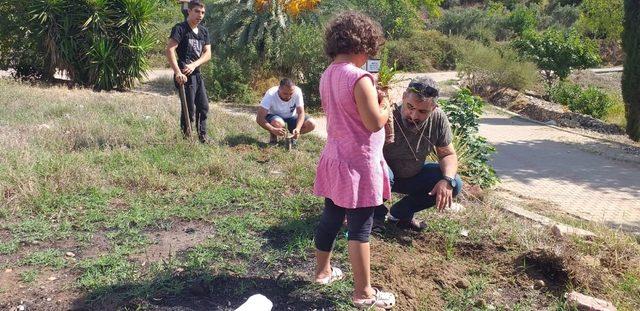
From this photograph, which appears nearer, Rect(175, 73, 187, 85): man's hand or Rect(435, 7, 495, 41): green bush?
Rect(175, 73, 187, 85): man's hand

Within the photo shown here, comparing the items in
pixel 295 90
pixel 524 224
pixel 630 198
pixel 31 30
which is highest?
pixel 31 30

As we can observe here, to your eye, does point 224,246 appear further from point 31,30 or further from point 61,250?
point 31,30

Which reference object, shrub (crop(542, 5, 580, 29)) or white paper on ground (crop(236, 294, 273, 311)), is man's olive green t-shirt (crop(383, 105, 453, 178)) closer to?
white paper on ground (crop(236, 294, 273, 311))

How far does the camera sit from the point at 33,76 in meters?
13.1

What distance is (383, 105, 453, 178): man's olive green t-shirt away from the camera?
3689 millimetres

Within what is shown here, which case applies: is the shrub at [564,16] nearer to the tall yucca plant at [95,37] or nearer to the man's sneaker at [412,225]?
the tall yucca plant at [95,37]

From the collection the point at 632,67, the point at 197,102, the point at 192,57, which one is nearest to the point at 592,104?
the point at 632,67

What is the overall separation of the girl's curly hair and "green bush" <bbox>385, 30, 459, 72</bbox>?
19900 mm

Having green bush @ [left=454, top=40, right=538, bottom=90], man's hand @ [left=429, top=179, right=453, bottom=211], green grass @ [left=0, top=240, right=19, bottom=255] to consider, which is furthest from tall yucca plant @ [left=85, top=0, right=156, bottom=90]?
man's hand @ [left=429, top=179, right=453, bottom=211]

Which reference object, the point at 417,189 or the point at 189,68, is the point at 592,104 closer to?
the point at 189,68

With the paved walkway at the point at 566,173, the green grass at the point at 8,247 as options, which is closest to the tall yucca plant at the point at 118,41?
the paved walkway at the point at 566,173

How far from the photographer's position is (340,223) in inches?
116

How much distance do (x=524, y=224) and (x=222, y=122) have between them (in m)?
4.62

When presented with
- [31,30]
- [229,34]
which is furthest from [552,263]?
[31,30]
